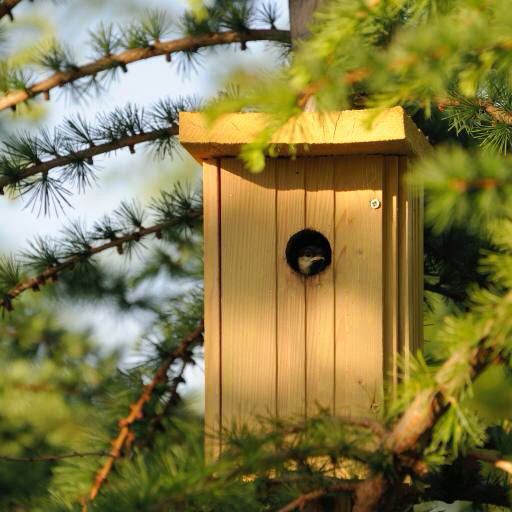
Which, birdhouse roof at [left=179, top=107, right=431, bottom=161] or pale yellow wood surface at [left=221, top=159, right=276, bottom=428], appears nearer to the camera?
birdhouse roof at [left=179, top=107, right=431, bottom=161]

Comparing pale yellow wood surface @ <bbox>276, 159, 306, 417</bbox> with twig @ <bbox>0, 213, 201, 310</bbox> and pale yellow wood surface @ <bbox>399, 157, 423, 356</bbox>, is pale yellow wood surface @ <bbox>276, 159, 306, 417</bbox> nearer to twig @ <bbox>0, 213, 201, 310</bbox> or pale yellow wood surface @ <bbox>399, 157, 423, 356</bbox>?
pale yellow wood surface @ <bbox>399, 157, 423, 356</bbox>

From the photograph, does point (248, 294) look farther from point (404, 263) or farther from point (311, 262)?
point (404, 263)

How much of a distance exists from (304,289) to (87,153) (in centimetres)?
76

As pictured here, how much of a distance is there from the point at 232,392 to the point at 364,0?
3.19 feet

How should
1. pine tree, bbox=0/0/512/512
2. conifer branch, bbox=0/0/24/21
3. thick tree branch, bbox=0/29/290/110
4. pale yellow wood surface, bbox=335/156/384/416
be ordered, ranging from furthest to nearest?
thick tree branch, bbox=0/29/290/110
conifer branch, bbox=0/0/24/21
pale yellow wood surface, bbox=335/156/384/416
pine tree, bbox=0/0/512/512

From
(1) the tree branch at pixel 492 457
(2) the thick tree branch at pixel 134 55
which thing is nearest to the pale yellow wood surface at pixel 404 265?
(1) the tree branch at pixel 492 457

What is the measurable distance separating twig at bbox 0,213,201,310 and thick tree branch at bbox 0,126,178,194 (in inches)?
9.3

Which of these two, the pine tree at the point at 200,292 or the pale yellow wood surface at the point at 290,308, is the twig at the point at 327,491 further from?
the pale yellow wood surface at the point at 290,308

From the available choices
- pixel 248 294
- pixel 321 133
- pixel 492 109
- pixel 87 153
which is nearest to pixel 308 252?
pixel 248 294

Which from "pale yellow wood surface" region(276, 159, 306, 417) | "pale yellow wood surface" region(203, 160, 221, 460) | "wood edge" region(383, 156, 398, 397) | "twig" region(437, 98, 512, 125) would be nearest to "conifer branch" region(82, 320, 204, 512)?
"pale yellow wood surface" region(203, 160, 221, 460)

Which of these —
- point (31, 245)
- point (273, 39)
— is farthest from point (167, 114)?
point (31, 245)

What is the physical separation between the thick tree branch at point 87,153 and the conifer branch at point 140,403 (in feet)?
1.63

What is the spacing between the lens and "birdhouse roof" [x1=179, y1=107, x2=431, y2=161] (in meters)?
1.76

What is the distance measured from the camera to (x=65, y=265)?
2.44 metres
